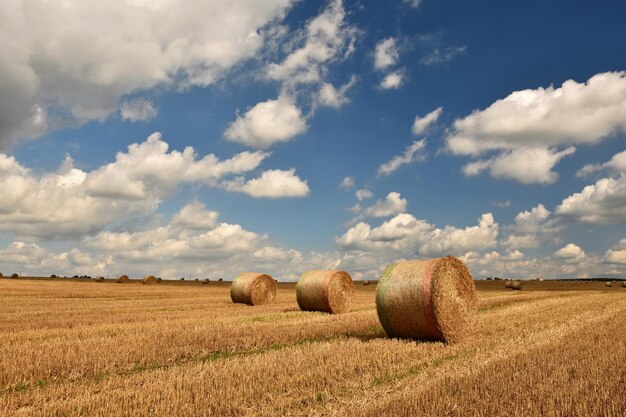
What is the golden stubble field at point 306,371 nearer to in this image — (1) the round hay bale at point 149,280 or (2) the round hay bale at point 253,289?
(2) the round hay bale at point 253,289

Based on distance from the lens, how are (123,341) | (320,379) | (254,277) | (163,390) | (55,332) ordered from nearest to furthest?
(163,390), (320,379), (123,341), (55,332), (254,277)

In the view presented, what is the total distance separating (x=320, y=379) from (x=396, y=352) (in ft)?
8.24

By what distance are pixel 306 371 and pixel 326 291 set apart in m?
11.3

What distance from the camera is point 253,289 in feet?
79.1

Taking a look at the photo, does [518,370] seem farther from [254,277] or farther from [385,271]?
[254,277]

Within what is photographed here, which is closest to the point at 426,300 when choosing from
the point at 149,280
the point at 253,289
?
the point at 253,289

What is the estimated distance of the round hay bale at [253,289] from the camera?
24031 millimetres

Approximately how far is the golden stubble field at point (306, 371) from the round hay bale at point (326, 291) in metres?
5.32

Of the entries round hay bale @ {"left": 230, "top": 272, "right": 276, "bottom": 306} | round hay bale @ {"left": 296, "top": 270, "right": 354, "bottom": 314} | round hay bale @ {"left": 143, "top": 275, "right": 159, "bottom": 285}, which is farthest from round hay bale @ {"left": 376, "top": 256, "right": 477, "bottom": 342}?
round hay bale @ {"left": 143, "top": 275, "right": 159, "bottom": 285}

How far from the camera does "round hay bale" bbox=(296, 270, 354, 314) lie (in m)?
19.0

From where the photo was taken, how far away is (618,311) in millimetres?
17359

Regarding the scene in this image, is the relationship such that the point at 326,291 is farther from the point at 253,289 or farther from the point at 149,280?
the point at 149,280

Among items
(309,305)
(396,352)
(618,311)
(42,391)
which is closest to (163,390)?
(42,391)

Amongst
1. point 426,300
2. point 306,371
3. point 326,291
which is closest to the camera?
point 306,371
